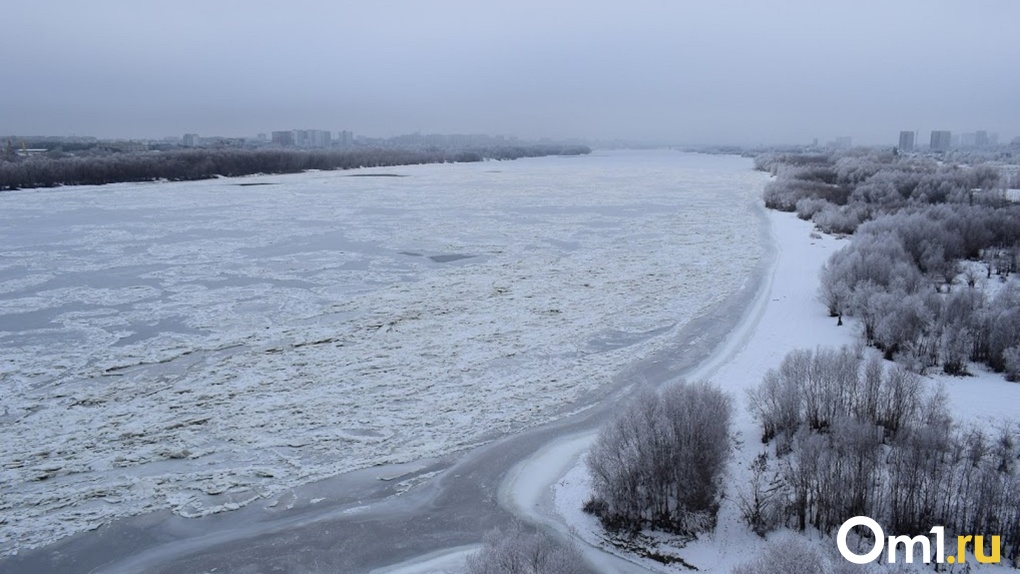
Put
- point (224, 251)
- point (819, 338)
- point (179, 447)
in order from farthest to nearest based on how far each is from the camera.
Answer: point (224, 251) < point (819, 338) < point (179, 447)

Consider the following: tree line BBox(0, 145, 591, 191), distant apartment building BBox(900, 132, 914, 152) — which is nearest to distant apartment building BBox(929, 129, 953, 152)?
distant apartment building BBox(900, 132, 914, 152)

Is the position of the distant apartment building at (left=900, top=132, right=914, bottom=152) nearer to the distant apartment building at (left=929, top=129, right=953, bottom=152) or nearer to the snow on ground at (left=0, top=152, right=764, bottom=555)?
the distant apartment building at (left=929, top=129, right=953, bottom=152)

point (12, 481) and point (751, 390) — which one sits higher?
point (751, 390)

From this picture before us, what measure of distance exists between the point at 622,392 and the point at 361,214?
21415mm

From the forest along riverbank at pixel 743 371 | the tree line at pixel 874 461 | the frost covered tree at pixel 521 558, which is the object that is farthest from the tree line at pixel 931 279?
the frost covered tree at pixel 521 558

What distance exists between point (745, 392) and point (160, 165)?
2222 inches

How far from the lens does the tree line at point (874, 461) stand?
225 inches

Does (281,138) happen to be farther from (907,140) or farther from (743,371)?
(743,371)

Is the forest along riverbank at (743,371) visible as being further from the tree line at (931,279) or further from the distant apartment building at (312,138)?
the distant apartment building at (312,138)

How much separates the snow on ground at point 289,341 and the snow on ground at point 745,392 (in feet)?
4.20

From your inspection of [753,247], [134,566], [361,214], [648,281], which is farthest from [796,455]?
[361,214]

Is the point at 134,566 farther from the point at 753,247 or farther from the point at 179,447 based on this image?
the point at 753,247

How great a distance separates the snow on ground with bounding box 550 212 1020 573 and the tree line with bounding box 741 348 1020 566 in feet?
0.69

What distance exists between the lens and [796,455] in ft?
22.6
